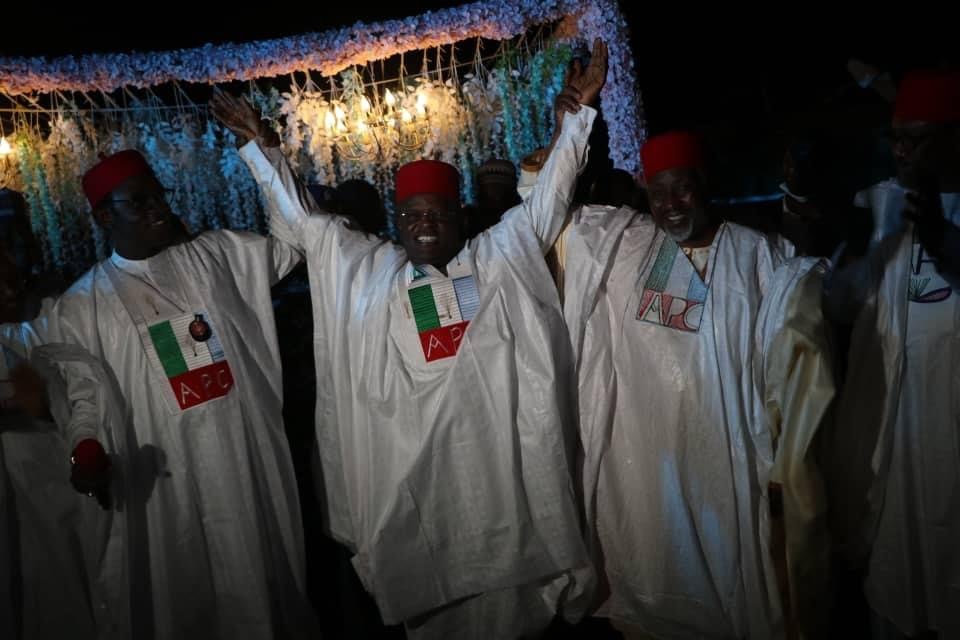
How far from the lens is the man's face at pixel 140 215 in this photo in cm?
299

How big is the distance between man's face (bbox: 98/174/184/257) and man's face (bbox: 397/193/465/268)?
42.1 inches

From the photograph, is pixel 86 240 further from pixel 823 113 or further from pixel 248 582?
pixel 823 113

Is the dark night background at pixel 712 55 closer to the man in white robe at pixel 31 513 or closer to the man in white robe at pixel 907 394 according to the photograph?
the man in white robe at pixel 31 513

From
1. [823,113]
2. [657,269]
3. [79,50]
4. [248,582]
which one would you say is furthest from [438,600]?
[823,113]

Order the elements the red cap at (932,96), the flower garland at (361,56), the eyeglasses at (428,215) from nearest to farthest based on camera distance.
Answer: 1. the red cap at (932,96)
2. the eyeglasses at (428,215)
3. the flower garland at (361,56)

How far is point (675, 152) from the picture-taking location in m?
2.81

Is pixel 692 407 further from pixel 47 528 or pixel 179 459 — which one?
pixel 47 528

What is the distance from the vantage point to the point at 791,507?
244cm

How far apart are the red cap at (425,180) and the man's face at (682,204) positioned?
35.6 inches

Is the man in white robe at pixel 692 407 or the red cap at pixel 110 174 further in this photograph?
the red cap at pixel 110 174

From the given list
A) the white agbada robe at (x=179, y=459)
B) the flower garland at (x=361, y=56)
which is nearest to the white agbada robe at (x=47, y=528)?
the white agbada robe at (x=179, y=459)

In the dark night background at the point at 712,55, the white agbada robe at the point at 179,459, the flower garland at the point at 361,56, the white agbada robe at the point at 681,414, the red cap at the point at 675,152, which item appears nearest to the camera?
the white agbada robe at the point at 681,414

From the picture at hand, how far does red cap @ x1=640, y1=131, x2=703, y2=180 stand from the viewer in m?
2.79

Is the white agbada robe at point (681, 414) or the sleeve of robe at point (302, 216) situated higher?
the sleeve of robe at point (302, 216)
